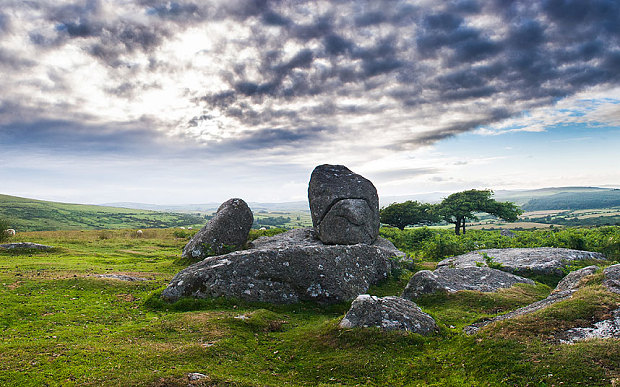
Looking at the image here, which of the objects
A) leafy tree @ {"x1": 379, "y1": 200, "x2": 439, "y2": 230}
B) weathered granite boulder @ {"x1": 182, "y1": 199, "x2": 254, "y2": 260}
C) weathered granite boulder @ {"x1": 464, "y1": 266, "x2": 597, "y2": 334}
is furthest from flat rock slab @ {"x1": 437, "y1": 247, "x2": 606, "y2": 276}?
leafy tree @ {"x1": 379, "y1": 200, "x2": 439, "y2": 230}

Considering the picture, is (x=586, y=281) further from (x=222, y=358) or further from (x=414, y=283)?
(x=222, y=358)

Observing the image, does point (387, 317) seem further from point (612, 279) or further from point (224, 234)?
point (224, 234)

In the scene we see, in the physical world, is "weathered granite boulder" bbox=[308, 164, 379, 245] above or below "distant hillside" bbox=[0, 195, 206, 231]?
above

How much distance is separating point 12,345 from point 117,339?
2451 millimetres

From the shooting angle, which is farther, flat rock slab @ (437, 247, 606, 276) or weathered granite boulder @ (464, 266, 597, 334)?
flat rock slab @ (437, 247, 606, 276)

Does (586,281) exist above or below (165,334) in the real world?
above

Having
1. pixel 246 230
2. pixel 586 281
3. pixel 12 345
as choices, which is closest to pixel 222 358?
pixel 12 345

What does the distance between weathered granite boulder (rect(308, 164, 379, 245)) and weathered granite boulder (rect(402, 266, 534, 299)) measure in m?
10.7

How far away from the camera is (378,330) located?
916cm

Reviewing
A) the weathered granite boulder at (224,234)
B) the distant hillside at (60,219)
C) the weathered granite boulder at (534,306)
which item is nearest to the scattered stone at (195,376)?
the weathered granite boulder at (534,306)

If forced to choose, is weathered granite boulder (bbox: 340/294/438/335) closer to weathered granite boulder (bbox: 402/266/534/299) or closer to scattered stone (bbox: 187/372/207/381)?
weathered granite boulder (bbox: 402/266/534/299)

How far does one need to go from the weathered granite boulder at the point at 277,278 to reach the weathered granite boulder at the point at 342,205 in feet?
32.4

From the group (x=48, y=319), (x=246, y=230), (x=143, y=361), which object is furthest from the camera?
(x=246, y=230)

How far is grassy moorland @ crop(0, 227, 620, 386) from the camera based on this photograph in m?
6.73
